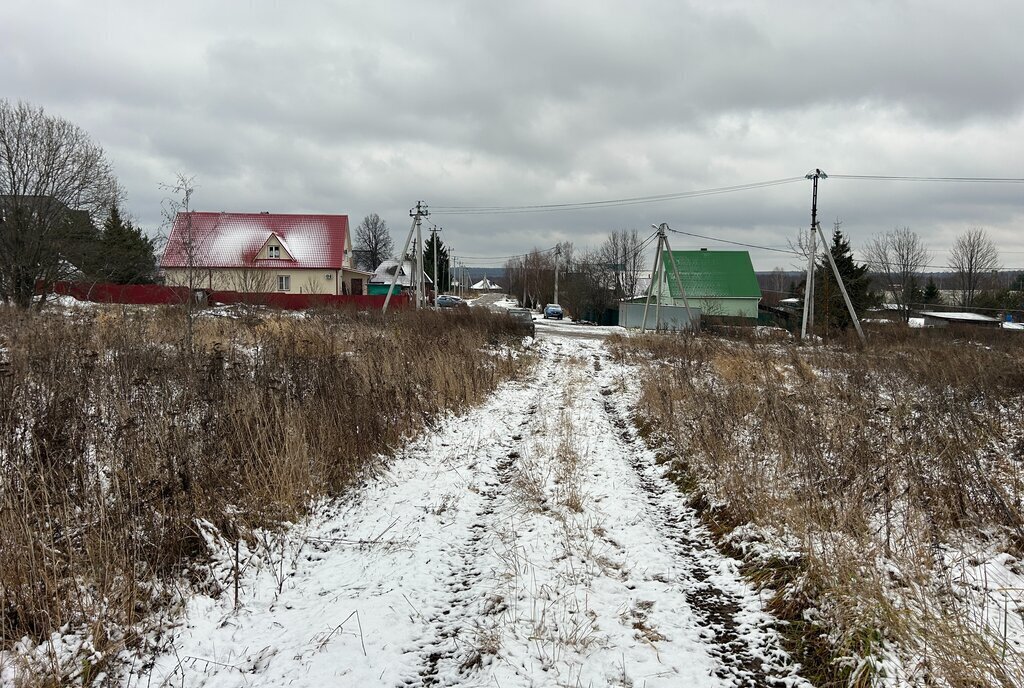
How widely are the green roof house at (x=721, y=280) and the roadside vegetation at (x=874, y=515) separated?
3648 centimetres

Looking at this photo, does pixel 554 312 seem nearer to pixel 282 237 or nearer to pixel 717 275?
pixel 717 275

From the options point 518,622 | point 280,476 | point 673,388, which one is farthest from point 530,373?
point 518,622

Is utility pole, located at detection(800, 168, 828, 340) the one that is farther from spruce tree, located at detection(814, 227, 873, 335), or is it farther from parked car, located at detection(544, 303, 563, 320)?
parked car, located at detection(544, 303, 563, 320)

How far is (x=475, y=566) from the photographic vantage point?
4.12 m

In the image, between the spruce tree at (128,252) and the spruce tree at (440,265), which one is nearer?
the spruce tree at (128,252)

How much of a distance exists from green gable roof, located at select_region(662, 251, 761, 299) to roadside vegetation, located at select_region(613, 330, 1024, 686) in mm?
36989

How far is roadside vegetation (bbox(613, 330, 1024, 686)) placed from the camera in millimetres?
2912

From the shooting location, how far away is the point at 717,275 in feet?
148

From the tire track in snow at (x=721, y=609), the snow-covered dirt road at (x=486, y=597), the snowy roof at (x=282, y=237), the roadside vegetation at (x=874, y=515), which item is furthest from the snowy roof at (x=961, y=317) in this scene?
the snow-covered dirt road at (x=486, y=597)

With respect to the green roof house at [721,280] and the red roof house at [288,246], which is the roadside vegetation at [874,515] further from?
the red roof house at [288,246]

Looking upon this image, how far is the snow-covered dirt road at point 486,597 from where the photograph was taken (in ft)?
9.68

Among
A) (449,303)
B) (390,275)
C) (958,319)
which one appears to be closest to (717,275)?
(958,319)

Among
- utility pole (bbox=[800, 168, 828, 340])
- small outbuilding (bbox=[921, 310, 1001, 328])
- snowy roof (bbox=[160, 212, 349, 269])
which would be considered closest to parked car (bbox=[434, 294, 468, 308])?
snowy roof (bbox=[160, 212, 349, 269])

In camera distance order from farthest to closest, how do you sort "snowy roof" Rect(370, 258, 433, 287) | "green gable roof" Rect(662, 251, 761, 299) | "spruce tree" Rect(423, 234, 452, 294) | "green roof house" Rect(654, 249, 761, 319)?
"spruce tree" Rect(423, 234, 452, 294)
"snowy roof" Rect(370, 258, 433, 287)
"green gable roof" Rect(662, 251, 761, 299)
"green roof house" Rect(654, 249, 761, 319)
